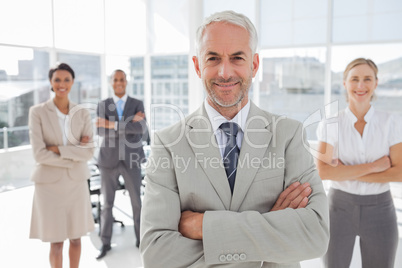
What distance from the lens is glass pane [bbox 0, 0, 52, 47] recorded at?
5.44m

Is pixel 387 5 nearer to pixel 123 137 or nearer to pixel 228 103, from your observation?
pixel 123 137

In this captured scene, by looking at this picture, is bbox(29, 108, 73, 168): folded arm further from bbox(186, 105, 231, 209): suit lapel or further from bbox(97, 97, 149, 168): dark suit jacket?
bbox(186, 105, 231, 209): suit lapel

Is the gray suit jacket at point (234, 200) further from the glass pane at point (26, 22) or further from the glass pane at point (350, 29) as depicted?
the glass pane at point (350, 29)

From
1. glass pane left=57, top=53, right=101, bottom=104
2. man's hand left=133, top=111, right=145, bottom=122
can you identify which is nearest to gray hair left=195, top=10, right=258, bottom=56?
man's hand left=133, top=111, right=145, bottom=122

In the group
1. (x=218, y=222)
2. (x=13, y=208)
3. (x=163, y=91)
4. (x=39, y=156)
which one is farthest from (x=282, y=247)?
(x=163, y=91)

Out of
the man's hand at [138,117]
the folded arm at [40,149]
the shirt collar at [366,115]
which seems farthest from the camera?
the man's hand at [138,117]

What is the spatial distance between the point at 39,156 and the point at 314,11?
17.3 feet

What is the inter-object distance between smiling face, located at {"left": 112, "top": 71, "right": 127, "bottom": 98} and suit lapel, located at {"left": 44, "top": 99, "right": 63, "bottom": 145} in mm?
1218

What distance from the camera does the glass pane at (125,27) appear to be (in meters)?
7.41

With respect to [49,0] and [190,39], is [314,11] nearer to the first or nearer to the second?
[190,39]

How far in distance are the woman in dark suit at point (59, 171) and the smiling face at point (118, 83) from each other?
1039 mm

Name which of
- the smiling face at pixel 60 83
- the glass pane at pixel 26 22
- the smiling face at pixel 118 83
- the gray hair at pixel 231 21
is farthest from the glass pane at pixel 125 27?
the gray hair at pixel 231 21

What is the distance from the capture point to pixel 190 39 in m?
7.52

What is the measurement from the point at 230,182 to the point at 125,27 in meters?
7.02
